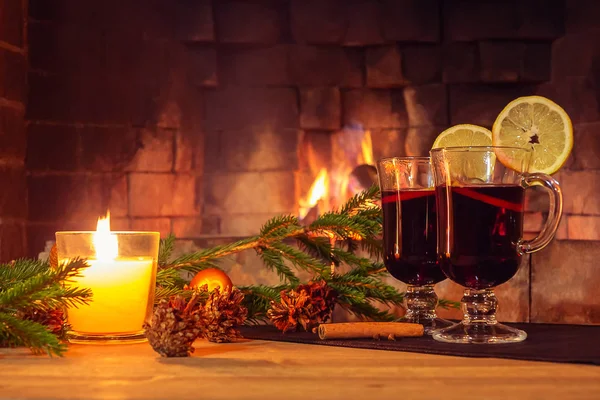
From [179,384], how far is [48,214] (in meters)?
2.11

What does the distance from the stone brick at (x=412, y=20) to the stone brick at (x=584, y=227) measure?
735 mm

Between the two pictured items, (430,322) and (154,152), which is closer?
(430,322)

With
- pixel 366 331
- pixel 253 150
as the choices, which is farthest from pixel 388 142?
pixel 366 331

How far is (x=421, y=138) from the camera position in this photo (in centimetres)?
289

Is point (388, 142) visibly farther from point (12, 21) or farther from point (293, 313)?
point (293, 313)

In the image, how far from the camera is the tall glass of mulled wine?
1074mm

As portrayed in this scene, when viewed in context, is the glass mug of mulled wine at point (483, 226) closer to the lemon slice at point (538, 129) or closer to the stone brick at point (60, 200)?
the lemon slice at point (538, 129)

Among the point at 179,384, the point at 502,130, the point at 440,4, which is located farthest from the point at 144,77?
the point at 179,384

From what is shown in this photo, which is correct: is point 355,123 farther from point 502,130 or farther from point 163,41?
point 502,130

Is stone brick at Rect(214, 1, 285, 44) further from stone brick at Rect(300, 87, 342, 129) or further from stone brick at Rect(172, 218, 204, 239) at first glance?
stone brick at Rect(172, 218, 204, 239)

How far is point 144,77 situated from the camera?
9.35ft

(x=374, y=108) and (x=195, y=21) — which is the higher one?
(x=195, y=21)

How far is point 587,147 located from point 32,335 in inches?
88.0

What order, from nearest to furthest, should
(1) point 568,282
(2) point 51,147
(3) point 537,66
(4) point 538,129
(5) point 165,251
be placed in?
(5) point 165,251, (4) point 538,129, (1) point 568,282, (2) point 51,147, (3) point 537,66
